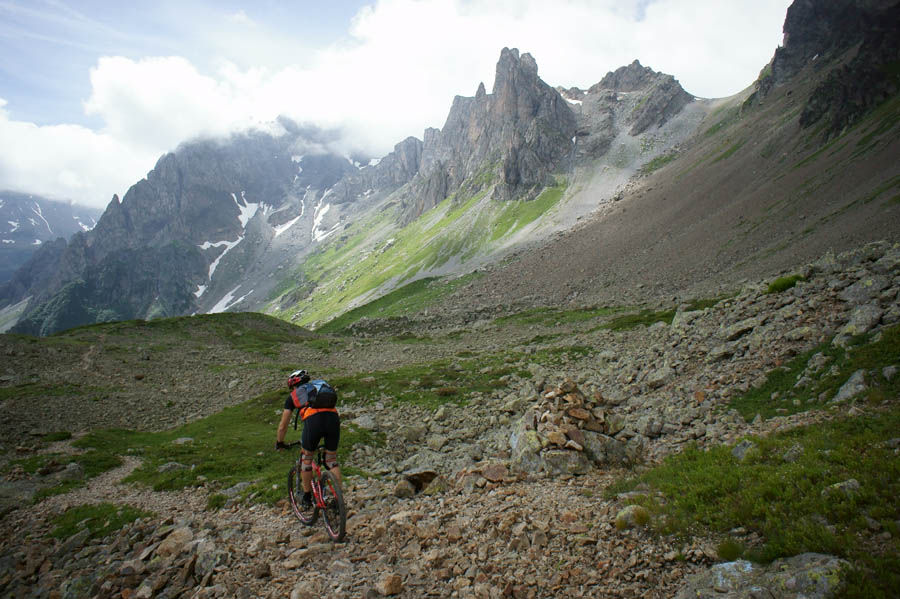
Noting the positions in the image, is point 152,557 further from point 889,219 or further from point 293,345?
point 889,219

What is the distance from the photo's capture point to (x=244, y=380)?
37000 millimetres

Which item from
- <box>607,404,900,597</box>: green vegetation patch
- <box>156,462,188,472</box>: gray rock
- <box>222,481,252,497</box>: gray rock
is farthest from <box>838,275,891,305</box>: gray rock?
<box>156,462,188,472</box>: gray rock

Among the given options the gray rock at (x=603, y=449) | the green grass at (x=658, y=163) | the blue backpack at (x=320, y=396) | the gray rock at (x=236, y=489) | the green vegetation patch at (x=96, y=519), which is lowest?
the gray rock at (x=603, y=449)

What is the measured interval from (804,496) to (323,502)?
1020cm

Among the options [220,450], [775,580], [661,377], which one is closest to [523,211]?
[661,377]

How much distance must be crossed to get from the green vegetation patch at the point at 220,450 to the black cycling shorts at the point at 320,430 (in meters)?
3.90

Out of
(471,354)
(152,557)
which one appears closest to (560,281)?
(471,354)

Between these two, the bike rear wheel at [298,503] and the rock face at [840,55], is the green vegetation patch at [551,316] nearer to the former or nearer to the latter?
the bike rear wheel at [298,503]

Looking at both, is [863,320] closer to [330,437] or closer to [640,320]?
[330,437]

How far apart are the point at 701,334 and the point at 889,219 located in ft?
141

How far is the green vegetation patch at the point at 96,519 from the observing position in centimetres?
1207

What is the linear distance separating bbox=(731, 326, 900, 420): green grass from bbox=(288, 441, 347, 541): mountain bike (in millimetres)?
13271

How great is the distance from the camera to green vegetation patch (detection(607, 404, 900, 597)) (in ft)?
17.8

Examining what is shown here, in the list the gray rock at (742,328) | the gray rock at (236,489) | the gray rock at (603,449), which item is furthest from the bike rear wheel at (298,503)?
the gray rock at (742,328)
